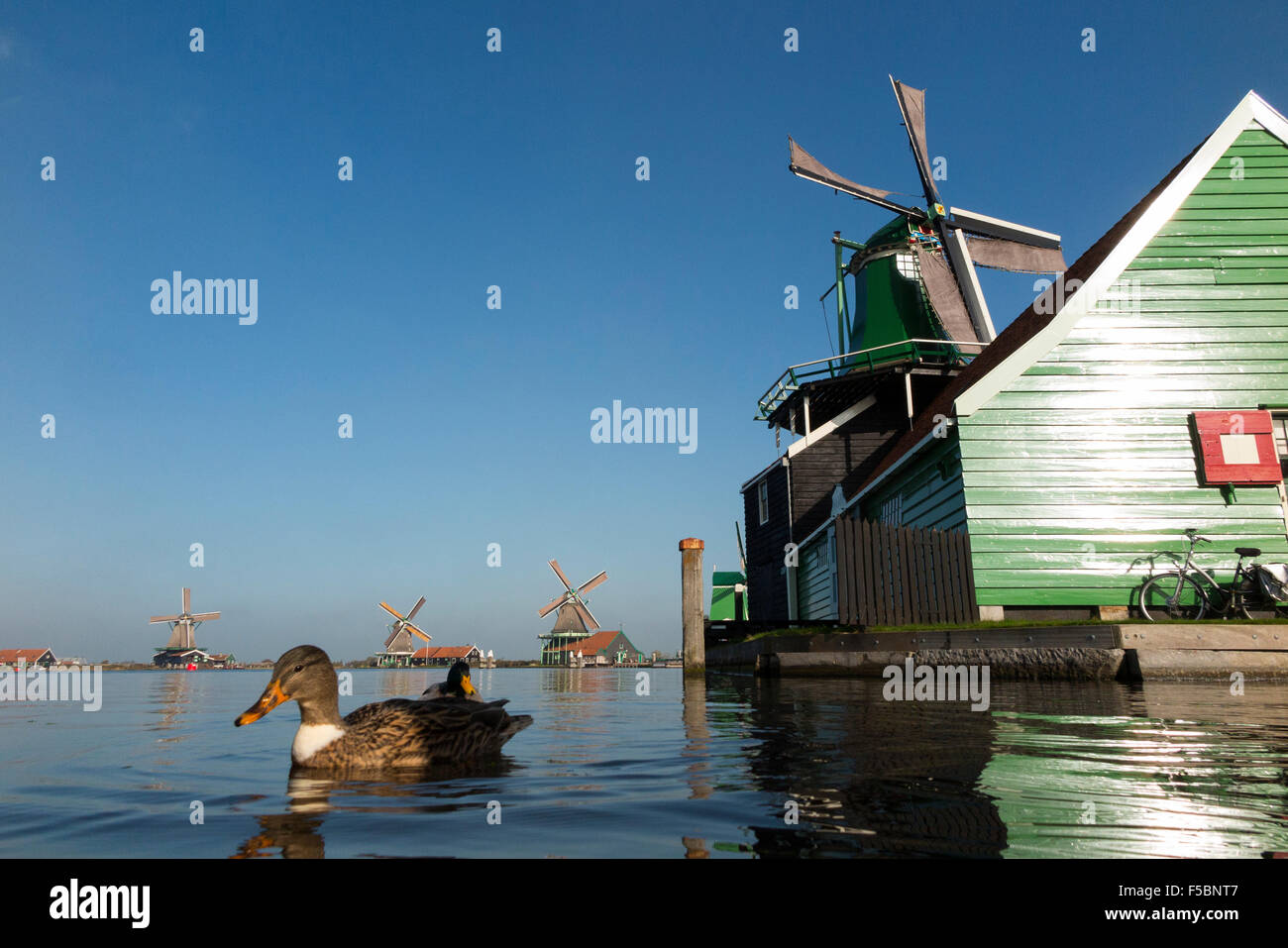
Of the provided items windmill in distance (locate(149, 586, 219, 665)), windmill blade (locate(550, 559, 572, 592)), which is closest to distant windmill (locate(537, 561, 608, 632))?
windmill blade (locate(550, 559, 572, 592))

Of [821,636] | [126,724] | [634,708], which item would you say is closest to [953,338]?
[821,636]

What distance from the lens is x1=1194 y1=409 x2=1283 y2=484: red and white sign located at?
12.1m

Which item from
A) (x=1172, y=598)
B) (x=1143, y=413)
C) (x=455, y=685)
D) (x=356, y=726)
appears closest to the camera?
(x=356, y=726)

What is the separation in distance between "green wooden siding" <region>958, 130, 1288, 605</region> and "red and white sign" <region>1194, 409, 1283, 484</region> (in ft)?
0.71

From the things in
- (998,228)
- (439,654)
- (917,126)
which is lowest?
(439,654)

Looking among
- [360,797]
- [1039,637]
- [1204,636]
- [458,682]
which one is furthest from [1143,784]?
[1204,636]

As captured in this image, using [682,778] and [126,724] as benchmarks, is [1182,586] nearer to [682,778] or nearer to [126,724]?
[682,778]

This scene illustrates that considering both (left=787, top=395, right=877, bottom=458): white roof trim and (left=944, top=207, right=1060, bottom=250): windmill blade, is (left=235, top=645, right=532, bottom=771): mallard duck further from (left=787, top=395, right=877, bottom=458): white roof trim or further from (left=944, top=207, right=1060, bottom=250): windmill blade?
(left=944, top=207, right=1060, bottom=250): windmill blade

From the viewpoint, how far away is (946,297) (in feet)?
88.3

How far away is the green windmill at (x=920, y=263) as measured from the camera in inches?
1053

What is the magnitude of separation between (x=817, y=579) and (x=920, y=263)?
1264cm

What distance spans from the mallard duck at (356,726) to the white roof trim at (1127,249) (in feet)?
35.3

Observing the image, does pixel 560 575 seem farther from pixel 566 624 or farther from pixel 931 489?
pixel 931 489

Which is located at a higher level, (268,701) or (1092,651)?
(268,701)
